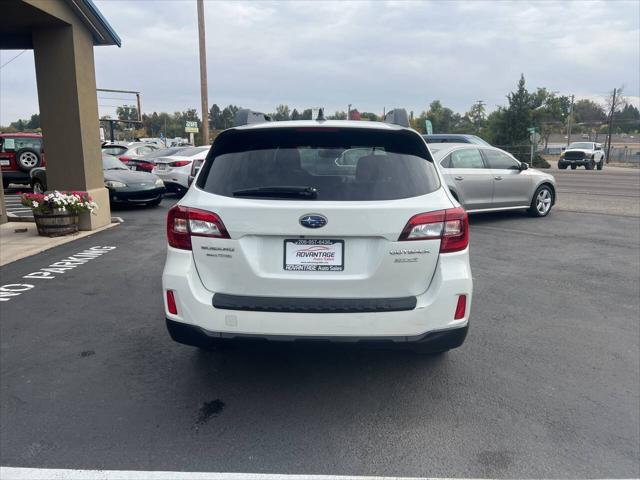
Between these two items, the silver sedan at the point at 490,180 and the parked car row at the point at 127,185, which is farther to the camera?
the parked car row at the point at 127,185

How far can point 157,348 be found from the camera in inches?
166

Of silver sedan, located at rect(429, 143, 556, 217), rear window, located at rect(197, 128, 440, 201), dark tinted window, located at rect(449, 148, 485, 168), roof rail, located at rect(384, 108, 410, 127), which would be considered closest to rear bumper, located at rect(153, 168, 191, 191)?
silver sedan, located at rect(429, 143, 556, 217)

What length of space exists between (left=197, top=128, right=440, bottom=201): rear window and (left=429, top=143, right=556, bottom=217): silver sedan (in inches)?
255

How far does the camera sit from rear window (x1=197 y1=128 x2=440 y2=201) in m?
3.05

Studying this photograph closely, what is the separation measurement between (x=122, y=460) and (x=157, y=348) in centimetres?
154

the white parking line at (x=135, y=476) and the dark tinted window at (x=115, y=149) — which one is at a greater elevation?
the dark tinted window at (x=115, y=149)

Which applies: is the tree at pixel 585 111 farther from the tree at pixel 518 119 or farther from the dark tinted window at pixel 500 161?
the dark tinted window at pixel 500 161

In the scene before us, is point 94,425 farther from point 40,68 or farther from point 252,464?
point 40,68

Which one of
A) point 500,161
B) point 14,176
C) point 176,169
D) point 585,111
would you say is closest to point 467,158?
point 500,161

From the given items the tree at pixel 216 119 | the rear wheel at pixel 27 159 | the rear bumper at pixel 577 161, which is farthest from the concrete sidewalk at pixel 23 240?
the tree at pixel 216 119

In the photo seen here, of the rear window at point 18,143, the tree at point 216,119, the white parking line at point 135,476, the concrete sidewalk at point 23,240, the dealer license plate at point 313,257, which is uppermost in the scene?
the tree at point 216,119

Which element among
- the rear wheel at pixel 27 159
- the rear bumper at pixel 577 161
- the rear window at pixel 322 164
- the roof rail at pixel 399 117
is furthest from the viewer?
the rear bumper at pixel 577 161

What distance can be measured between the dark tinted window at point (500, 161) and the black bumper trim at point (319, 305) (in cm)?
828

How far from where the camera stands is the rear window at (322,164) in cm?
305
